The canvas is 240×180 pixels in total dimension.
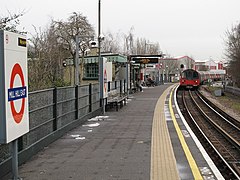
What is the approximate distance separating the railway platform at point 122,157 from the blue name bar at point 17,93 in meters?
1.53

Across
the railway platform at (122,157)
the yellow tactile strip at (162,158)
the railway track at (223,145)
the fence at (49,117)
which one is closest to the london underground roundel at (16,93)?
the fence at (49,117)

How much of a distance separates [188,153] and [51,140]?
351cm

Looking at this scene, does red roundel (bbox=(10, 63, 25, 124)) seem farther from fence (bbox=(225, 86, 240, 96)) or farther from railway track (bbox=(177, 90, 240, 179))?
fence (bbox=(225, 86, 240, 96))

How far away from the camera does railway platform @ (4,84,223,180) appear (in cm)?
667

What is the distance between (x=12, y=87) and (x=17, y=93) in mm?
204

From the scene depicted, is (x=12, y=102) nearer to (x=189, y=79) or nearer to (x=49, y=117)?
(x=49, y=117)

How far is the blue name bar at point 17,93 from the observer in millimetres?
5414

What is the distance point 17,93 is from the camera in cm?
567

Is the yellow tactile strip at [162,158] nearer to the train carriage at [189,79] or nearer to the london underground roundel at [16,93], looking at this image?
the london underground roundel at [16,93]

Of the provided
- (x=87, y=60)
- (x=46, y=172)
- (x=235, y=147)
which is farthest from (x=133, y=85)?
(x=46, y=172)

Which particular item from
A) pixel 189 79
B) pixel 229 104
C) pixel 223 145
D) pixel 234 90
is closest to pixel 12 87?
pixel 223 145

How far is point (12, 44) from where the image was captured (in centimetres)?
551

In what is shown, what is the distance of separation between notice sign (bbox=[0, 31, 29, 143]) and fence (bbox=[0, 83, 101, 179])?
117 centimetres

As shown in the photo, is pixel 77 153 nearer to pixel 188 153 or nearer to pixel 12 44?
pixel 188 153
